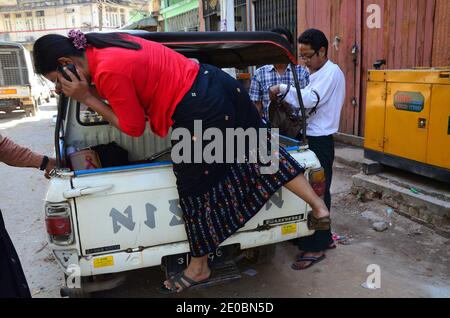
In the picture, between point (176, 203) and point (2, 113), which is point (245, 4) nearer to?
point (176, 203)

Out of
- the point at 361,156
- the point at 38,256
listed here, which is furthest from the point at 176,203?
the point at 361,156

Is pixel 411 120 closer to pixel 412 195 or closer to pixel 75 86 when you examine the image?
pixel 412 195

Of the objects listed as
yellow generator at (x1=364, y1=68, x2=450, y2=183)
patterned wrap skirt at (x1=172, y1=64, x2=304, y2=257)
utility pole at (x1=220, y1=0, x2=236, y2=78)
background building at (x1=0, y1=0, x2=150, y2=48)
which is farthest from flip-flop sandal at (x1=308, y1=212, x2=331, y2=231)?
background building at (x1=0, y1=0, x2=150, y2=48)

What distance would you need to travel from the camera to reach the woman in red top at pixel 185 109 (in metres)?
2.08

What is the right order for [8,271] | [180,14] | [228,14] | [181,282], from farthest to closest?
[180,14], [228,14], [181,282], [8,271]

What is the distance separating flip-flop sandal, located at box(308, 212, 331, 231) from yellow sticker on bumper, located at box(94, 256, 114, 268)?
132 cm

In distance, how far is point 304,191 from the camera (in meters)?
2.54

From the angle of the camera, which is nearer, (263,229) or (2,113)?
(263,229)

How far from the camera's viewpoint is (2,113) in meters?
16.0

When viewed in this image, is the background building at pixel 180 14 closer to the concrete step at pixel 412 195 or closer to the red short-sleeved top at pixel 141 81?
the concrete step at pixel 412 195

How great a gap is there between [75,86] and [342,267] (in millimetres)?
2463

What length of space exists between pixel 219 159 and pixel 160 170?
363 millimetres

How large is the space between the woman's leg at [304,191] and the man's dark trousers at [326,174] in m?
0.71

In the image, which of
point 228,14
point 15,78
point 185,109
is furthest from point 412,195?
point 15,78
